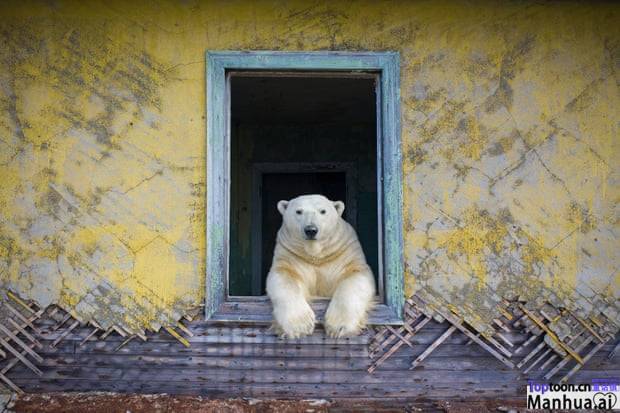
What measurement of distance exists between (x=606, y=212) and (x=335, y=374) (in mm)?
1875

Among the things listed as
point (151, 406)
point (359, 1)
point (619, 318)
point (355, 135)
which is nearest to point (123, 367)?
point (151, 406)

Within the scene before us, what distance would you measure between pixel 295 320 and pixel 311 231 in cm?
53

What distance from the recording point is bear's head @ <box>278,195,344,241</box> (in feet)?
10.9

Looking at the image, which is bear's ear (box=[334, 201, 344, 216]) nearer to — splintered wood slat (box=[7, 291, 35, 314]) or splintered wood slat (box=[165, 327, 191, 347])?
splintered wood slat (box=[165, 327, 191, 347])

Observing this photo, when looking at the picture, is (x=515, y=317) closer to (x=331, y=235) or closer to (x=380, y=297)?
(x=380, y=297)

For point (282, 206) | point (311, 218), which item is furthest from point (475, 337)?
point (282, 206)

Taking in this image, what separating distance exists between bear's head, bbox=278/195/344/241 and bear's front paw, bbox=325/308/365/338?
478mm

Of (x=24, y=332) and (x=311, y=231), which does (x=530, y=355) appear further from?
(x=24, y=332)

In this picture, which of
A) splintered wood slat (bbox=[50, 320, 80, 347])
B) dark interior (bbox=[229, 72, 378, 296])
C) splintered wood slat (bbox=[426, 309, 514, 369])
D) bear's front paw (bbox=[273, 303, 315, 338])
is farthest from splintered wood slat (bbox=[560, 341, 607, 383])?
dark interior (bbox=[229, 72, 378, 296])

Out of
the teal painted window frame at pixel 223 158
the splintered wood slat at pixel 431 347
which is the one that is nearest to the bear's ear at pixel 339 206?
the teal painted window frame at pixel 223 158

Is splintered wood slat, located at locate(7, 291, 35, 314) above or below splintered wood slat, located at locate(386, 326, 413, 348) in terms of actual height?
above

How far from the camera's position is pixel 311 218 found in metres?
3.37

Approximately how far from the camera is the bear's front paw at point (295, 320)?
3068 millimetres

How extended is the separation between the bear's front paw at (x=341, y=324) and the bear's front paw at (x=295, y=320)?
10cm
